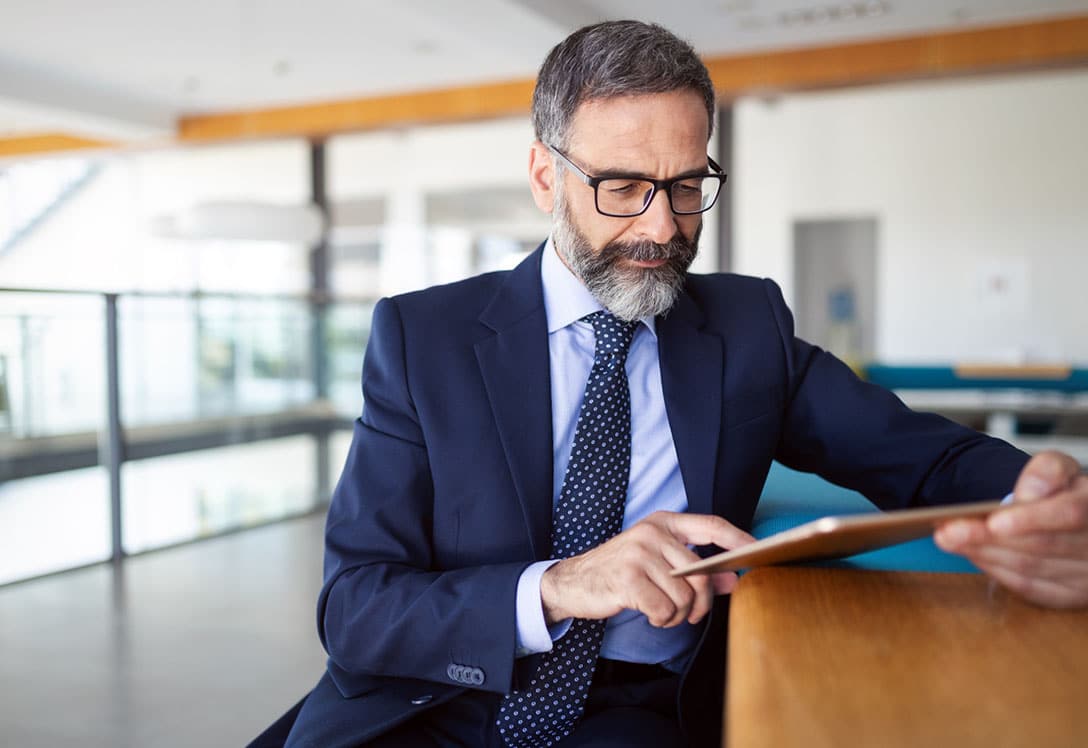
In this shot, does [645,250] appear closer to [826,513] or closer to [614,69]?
[614,69]

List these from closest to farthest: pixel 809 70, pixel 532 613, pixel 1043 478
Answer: pixel 1043 478 < pixel 532 613 < pixel 809 70

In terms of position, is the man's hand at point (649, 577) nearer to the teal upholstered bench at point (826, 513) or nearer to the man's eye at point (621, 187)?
the teal upholstered bench at point (826, 513)

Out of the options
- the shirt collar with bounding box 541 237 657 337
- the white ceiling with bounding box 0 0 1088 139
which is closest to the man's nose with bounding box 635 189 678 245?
the shirt collar with bounding box 541 237 657 337

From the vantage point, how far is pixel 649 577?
34.6 inches

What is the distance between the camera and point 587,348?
1.26 meters

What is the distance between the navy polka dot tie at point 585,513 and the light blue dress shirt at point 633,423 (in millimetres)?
26

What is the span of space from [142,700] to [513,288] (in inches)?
65.8

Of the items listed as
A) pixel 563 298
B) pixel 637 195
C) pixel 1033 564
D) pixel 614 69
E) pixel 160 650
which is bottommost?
pixel 160 650

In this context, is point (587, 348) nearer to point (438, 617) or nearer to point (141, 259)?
point (438, 617)

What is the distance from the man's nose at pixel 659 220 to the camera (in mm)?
1133

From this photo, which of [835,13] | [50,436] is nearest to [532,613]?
[50,436]

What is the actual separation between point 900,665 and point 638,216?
0.64 meters

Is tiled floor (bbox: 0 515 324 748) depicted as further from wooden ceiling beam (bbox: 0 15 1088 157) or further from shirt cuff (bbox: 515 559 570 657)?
wooden ceiling beam (bbox: 0 15 1088 157)

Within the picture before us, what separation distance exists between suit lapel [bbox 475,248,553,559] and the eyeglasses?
18 cm
